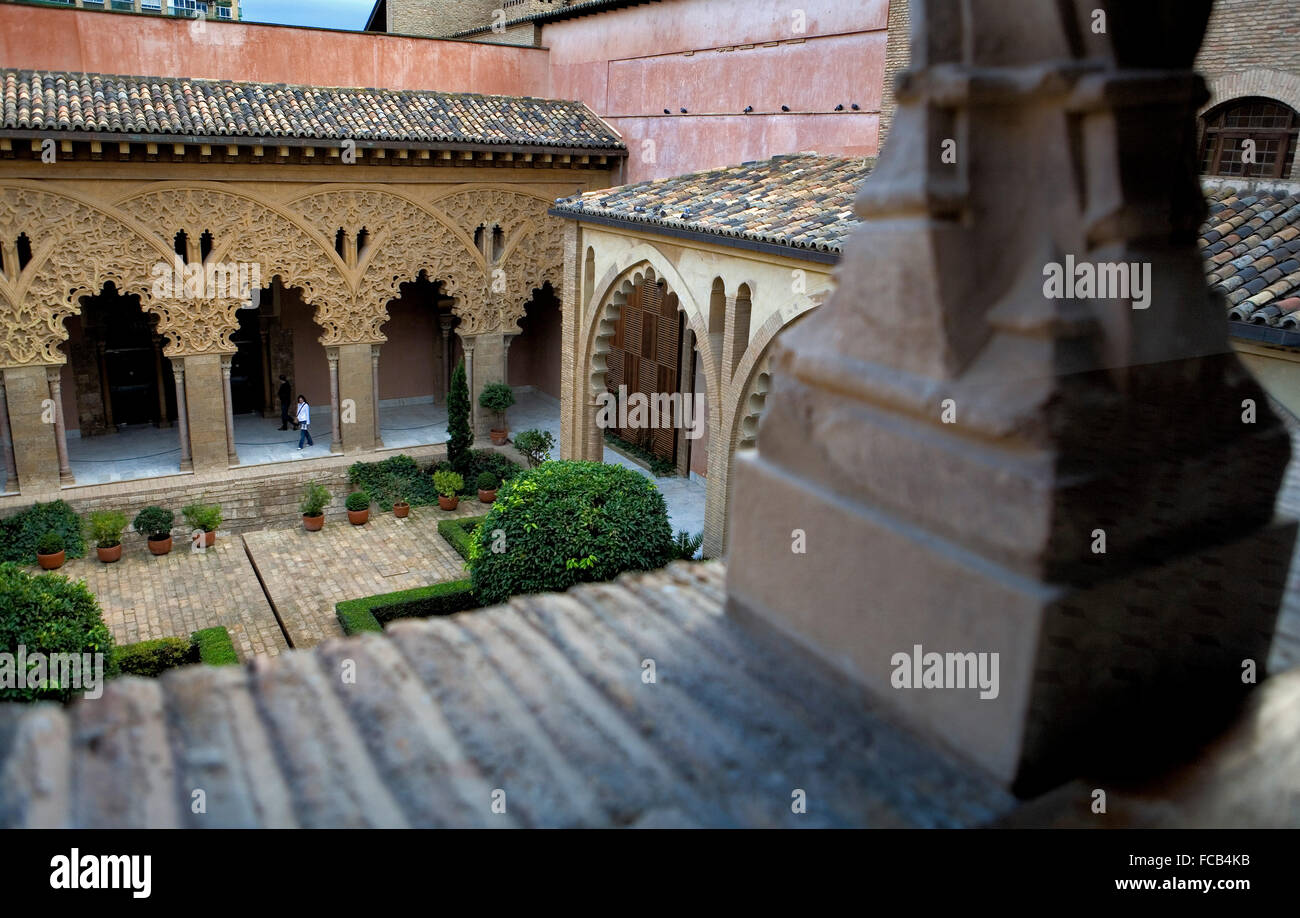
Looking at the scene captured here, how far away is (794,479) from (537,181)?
55.0 ft

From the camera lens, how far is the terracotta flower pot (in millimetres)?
13461

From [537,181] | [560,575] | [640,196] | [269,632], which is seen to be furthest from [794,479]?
[537,181]

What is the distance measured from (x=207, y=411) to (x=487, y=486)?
180 inches

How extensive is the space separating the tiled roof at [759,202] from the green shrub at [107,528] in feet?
25.1

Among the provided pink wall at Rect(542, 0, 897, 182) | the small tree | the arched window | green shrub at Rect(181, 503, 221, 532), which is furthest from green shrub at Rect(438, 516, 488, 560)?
the arched window

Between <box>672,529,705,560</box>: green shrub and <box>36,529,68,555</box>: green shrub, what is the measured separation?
8.38 metres

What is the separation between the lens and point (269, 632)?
1189 centimetres

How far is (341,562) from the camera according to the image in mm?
14094

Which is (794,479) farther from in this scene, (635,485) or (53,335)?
(53,335)

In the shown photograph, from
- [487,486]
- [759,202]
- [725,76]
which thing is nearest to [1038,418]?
[759,202]

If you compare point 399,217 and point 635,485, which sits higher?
point 399,217

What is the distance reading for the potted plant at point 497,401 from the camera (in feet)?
59.4

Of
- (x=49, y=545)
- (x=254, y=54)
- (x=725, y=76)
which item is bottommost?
(x=49, y=545)

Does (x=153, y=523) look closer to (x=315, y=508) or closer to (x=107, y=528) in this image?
(x=107, y=528)
